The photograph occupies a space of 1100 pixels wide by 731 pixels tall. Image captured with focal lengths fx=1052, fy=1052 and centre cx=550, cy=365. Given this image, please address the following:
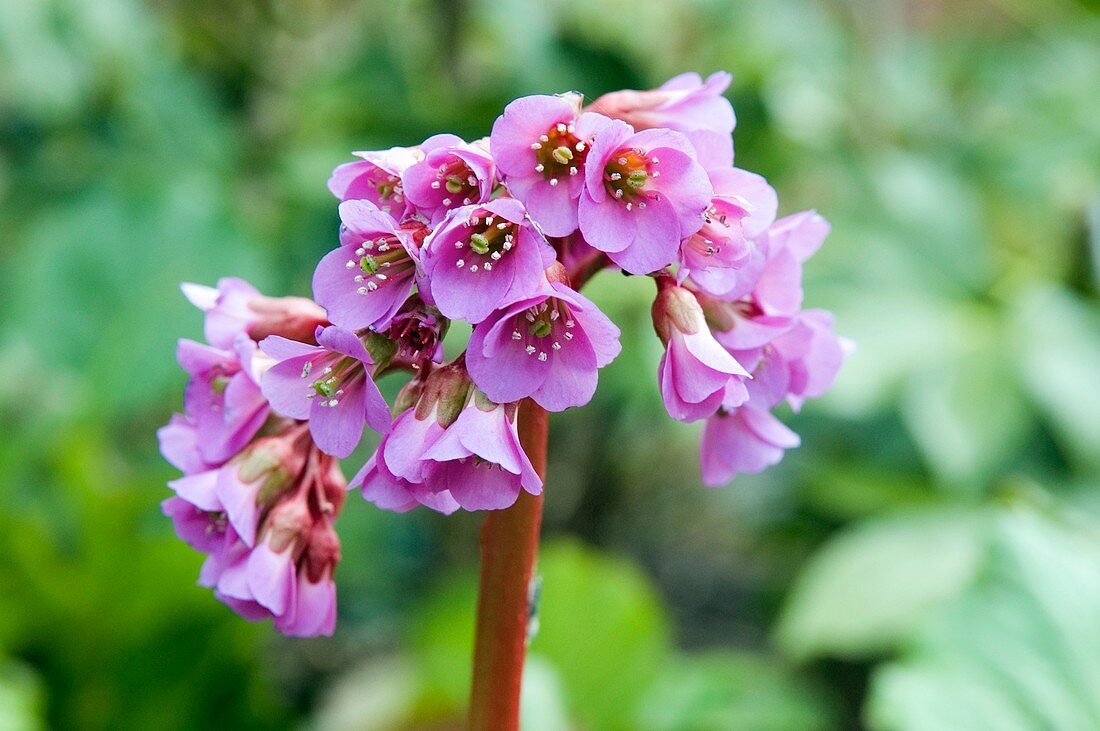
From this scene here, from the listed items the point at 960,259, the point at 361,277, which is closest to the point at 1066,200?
the point at 960,259

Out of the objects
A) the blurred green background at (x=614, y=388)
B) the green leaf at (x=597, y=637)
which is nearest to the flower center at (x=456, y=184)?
the blurred green background at (x=614, y=388)

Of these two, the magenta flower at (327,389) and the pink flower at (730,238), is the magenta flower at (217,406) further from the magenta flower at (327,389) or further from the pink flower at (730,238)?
the pink flower at (730,238)

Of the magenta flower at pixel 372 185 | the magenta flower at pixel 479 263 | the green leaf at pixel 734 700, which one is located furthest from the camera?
the green leaf at pixel 734 700

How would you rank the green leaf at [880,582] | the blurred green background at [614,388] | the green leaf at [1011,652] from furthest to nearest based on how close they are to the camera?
the green leaf at [880,582] → the blurred green background at [614,388] → the green leaf at [1011,652]

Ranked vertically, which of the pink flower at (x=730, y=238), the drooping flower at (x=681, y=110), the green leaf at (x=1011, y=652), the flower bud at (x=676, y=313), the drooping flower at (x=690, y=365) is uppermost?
the drooping flower at (x=681, y=110)

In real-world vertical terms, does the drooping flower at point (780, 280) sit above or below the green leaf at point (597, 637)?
above

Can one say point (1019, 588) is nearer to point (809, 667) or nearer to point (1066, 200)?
point (809, 667)

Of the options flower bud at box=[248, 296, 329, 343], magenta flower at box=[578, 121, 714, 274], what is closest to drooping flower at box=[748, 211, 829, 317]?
magenta flower at box=[578, 121, 714, 274]

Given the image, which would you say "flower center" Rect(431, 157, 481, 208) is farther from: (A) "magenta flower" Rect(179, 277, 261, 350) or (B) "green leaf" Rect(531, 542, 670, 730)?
(B) "green leaf" Rect(531, 542, 670, 730)

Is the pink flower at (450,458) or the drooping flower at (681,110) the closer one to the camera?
the pink flower at (450,458)
